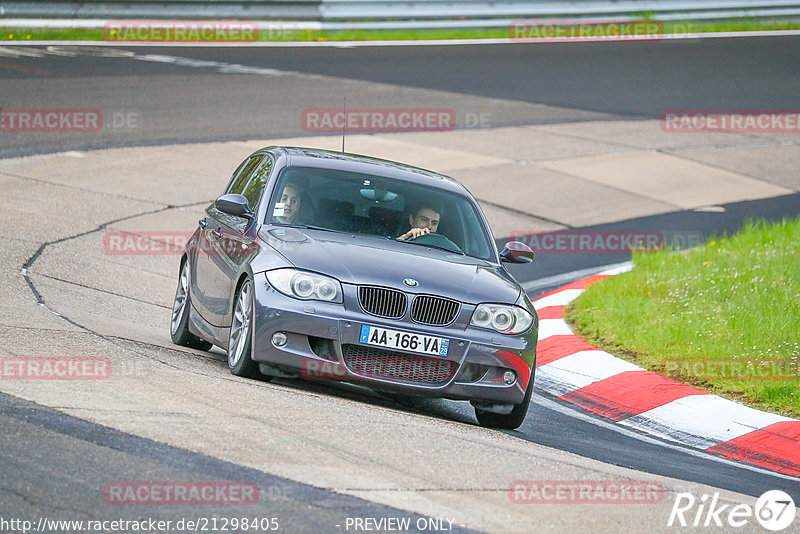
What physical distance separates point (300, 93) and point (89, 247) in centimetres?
937

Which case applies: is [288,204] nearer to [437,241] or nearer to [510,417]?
[437,241]

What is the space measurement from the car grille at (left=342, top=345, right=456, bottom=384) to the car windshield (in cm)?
118

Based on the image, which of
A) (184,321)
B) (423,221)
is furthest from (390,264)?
(184,321)

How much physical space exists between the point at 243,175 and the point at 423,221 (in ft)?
5.78

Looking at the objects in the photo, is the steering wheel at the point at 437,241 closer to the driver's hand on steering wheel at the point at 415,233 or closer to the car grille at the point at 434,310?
the driver's hand on steering wheel at the point at 415,233

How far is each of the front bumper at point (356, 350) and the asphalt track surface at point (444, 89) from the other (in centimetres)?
56

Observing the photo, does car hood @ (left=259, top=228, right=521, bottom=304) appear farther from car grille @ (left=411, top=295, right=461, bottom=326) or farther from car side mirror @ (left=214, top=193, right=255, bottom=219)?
car side mirror @ (left=214, top=193, right=255, bottom=219)

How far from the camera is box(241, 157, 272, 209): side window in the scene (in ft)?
28.9

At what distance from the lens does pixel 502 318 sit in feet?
25.1

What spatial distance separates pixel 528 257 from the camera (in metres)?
8.80

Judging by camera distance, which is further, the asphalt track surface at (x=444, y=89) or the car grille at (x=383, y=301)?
the car grille at (x=383, y=301)

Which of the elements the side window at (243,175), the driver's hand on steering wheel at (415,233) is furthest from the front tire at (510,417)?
the side window at (243,175)

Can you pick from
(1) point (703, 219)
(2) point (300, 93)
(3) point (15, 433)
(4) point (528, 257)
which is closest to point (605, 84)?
(2) point (300, 93)

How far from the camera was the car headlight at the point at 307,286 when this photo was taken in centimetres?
739
